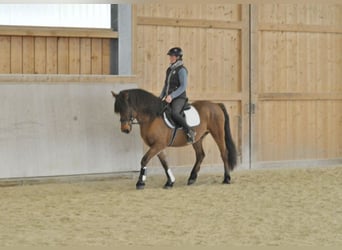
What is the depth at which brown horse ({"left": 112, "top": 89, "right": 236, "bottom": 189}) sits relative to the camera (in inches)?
237

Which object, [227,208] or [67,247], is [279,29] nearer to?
[227,208]

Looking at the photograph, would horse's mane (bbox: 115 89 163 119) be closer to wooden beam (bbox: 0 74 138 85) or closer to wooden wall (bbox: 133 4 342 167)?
wooden beam (bbox: 0 74 138 85)

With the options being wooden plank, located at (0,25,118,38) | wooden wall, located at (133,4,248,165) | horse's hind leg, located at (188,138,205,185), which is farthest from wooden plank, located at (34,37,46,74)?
horse's hind leg, located at (188,138,205,185)

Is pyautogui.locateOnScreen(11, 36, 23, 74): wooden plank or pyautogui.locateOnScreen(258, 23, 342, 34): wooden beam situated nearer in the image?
pyautogui.locateOnScreen(11, 36, 23, 74): wooden plank

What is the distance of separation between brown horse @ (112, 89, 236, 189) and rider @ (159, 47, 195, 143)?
0.47 ft

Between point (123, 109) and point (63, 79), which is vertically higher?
point (63, 79)

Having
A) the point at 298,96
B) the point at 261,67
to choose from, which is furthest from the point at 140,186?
the point at 298,96

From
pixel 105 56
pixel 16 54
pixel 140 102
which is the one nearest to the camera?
pixel 140 102

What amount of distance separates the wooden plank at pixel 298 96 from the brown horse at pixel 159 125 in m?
1.67

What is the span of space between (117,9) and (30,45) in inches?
48.3

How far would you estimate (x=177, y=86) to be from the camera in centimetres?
622

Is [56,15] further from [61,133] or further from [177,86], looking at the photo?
[177,86]

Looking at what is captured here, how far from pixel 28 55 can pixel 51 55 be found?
0.94ft

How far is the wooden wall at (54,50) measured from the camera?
6.75 metres
